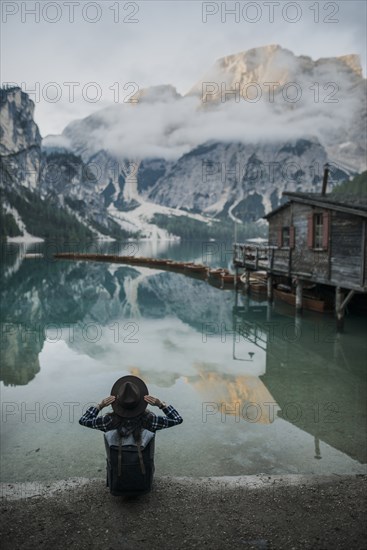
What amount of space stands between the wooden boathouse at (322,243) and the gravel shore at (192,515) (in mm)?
14331

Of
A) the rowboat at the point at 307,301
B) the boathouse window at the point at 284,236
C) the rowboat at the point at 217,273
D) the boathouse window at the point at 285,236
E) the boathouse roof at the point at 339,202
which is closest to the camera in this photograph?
the boathouse roof at the point at 339,202

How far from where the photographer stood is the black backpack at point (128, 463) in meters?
5.73

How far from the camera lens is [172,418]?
6020mm

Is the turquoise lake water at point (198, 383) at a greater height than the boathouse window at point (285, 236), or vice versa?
the boathouse window at point (285, 236)

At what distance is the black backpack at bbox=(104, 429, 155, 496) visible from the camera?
18.8 ft

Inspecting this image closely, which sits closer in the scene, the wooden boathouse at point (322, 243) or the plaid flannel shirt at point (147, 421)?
the plaid flannel shirt at point (147, 421)

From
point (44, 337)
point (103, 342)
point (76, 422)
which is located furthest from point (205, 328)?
point (76, 422)

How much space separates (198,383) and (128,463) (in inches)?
323

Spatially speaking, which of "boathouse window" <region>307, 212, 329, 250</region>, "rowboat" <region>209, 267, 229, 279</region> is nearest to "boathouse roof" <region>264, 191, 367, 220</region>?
"boathouse window" <region>307, 212, 329, 250</region>

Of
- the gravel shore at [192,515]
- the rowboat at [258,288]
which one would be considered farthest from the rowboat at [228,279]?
the gravel shore at [192,515]

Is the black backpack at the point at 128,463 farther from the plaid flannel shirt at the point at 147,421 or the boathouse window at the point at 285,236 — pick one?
the boathouse window at the point at 285,236

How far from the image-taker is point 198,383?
1385 centimetres

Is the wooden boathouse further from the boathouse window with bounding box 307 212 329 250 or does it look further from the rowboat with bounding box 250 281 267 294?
the rowboat with bounding box 250 281 267 294

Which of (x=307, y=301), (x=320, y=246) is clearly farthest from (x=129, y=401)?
(x=307, y=301)
